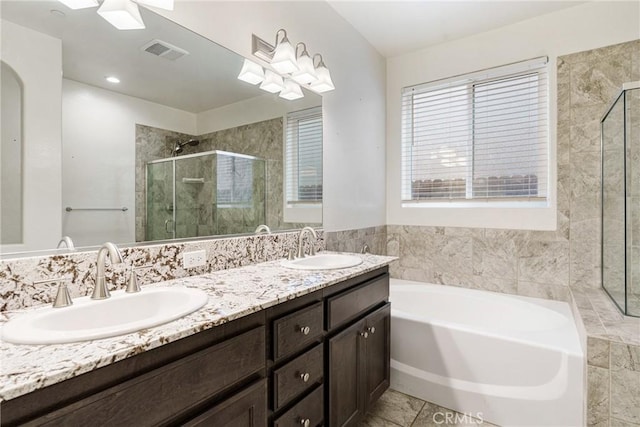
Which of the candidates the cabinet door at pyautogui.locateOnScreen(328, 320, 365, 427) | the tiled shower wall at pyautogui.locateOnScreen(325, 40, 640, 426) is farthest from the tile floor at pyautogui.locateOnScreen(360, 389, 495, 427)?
the tiled shower wall at pyautogui.locateOnScreen(325, 40, 640, 426)

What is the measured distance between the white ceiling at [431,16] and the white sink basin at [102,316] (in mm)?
2275

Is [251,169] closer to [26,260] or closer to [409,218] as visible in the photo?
[26,260]

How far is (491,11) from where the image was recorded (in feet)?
7.92

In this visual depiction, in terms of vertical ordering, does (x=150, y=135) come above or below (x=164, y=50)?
below

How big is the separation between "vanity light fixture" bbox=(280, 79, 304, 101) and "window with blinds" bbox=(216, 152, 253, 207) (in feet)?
1.73

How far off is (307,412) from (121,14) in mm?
1695

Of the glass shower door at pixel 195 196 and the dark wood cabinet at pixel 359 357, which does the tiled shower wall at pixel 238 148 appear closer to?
the glass shower door at pixel 195 196

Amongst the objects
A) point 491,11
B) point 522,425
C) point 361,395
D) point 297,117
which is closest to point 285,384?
point 361,395

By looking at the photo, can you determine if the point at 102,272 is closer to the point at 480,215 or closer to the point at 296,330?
the point at 296,330

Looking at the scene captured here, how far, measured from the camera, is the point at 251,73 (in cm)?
180

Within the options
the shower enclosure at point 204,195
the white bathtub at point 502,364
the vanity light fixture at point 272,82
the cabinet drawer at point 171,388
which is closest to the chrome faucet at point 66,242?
the shower enclosure at point 204,195

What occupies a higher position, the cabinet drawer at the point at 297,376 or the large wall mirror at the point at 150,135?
the large wall mirror at the point at 150,135

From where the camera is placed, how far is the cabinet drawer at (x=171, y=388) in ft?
2.13

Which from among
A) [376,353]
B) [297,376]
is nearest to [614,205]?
[376,353]
